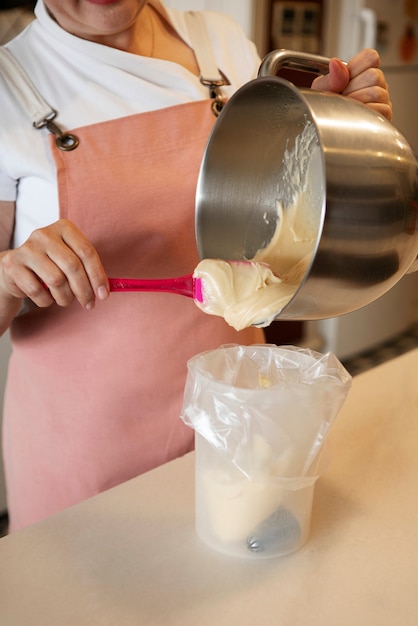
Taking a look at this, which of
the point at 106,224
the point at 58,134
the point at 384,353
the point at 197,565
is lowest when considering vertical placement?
the point at 384,353

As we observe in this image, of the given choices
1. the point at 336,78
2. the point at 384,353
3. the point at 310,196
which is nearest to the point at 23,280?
the point at 310,196

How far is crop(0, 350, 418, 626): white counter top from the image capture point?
0.53m

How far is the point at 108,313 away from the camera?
2.79ft

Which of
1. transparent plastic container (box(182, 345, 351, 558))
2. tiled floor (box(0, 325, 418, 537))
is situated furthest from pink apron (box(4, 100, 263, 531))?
tiled floor (box(0, 325, 418, 537))

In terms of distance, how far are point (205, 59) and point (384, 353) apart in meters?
1.81

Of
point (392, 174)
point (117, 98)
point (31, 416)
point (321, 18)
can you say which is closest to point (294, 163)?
point (392, 174)

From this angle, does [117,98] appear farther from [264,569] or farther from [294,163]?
[264,569]

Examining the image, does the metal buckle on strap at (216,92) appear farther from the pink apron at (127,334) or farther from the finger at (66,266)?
the finger at (66,266)

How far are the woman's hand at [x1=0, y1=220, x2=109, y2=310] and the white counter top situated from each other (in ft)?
0.71

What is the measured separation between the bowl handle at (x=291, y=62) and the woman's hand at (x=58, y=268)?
0.84ft

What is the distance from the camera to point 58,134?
0.80 m

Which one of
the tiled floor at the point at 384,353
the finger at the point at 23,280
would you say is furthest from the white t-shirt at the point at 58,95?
the tiled floor at the point at 384,353

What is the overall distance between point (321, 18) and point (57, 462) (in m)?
1.69

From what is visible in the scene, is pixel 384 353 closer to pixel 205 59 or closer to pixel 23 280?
pixel 205 59
